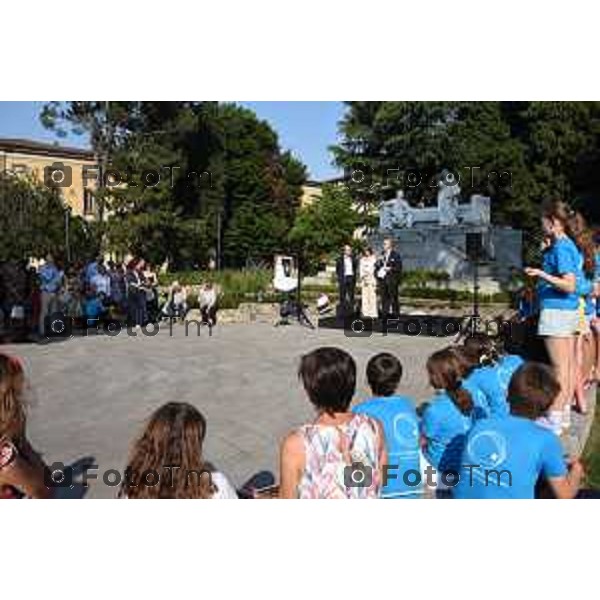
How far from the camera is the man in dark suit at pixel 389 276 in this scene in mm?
4910

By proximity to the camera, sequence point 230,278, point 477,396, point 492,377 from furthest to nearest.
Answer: point 230,278 → point 492,377 → point 477,396

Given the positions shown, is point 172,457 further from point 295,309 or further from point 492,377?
point 295,309

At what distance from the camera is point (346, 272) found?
4949 millimetres

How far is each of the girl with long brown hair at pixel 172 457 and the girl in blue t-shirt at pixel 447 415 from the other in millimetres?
1084

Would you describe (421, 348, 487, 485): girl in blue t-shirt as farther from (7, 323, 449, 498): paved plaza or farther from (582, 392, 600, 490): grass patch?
(7, 323, 449, 498): paved plaza

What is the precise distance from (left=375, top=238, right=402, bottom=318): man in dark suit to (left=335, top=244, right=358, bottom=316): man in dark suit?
0.16 meters

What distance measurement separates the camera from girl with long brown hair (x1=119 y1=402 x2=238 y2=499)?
2.44 meters

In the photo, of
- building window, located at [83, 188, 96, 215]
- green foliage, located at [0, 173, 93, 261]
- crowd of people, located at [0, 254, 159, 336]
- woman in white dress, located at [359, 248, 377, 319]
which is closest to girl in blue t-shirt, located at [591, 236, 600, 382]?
woman in white dress, located at [359, 248, 377, 319]

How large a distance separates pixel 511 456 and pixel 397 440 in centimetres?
44

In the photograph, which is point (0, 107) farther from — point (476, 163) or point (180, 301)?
point (476, 163)

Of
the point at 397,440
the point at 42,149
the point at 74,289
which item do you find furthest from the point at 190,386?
the point at 397,440

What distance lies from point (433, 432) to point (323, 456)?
0.83m

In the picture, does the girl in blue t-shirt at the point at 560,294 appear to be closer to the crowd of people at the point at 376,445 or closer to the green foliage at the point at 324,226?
the crowd of people at the point at 376,445
